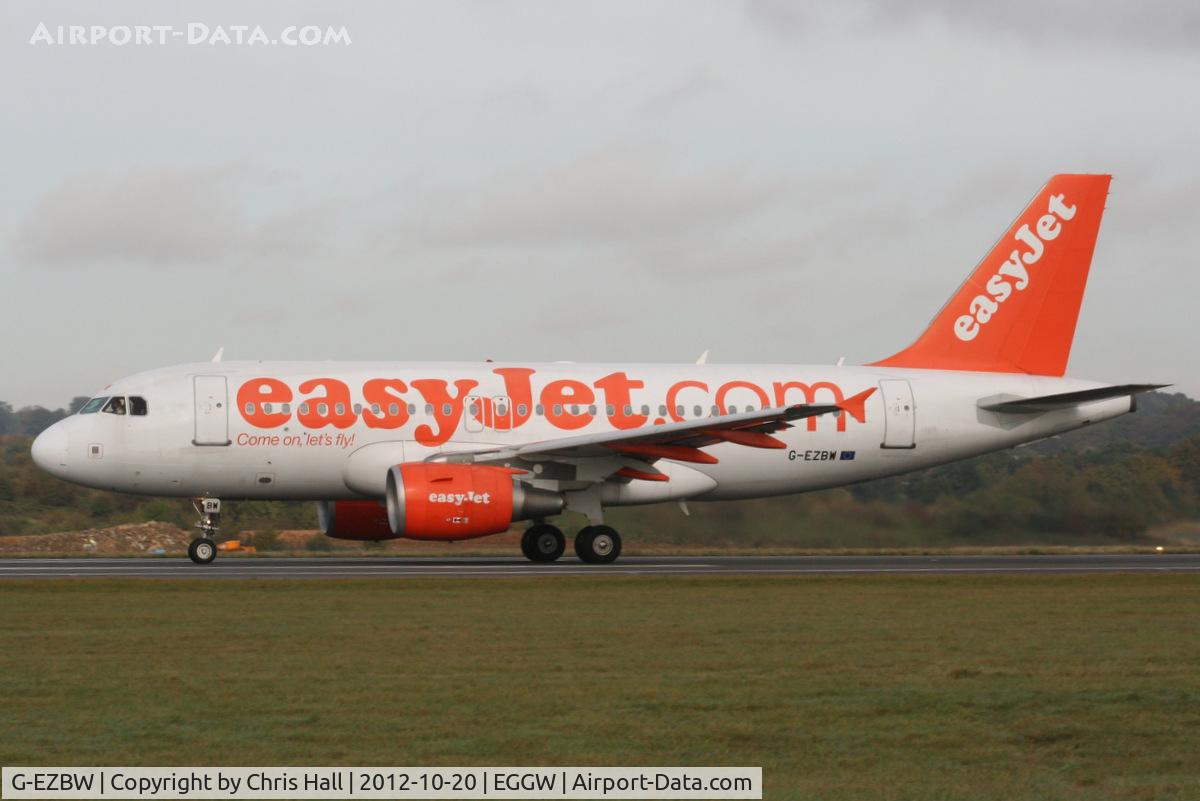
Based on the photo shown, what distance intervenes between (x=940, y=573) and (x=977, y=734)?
1543 cm

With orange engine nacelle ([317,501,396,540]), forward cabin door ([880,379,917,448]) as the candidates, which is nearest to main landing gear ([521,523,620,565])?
orange engine nacelle ([317,501,396,540])

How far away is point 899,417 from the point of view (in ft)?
102

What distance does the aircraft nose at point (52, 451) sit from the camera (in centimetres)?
2733

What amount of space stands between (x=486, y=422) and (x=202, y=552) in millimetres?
5470

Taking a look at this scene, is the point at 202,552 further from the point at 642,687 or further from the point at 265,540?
the point at 642,687

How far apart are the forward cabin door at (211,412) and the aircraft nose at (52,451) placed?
7.28 feet

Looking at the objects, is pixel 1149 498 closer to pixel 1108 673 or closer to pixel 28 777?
pixel 1108 673

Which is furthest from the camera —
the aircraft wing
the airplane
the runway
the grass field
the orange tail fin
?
the orange tail fin

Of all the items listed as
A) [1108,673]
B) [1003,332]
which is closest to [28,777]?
[1108,673]

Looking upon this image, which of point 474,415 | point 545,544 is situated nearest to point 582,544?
point 545,544

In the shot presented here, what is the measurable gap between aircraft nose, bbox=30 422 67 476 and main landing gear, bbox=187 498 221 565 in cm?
238

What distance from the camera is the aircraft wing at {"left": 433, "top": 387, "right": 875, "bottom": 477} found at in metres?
26.4

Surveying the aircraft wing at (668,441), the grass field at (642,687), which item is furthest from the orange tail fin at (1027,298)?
the grass field at (642,687)

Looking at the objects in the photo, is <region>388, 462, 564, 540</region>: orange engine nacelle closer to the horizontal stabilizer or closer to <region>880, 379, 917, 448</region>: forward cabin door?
<region>880, 379, 917, 448</region>: forward cabin door
